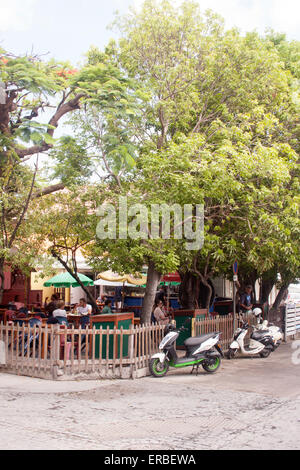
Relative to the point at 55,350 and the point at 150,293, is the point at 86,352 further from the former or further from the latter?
the point at 150,293

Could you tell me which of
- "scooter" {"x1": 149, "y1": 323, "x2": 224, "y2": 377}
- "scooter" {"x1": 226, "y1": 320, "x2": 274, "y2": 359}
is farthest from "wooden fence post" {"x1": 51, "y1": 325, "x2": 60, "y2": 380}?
"scooter" {"x1": 226, "y1": 320, "x2": 274, "y2": 359}

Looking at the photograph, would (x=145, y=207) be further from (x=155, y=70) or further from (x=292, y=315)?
(x=292, y=315)

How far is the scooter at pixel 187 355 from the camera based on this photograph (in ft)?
34.7

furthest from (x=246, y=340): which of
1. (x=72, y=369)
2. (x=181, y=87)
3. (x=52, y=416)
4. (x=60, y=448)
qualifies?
(x=60, y=448)

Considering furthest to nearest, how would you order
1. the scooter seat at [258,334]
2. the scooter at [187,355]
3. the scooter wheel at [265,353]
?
the scooter wheel at [265,353], the scooter seat at [258,334], the scooter at [187,355]

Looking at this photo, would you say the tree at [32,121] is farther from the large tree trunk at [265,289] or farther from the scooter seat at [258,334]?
the large tree trunk at [265,289]

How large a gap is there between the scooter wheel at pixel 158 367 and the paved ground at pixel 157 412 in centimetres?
15

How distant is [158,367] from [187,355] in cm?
76

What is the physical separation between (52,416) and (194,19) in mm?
11458

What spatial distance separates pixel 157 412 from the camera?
24.8ft

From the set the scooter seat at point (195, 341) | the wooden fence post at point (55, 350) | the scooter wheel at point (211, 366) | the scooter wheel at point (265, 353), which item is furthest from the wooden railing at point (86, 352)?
the scooter wheel at point (265, 353)

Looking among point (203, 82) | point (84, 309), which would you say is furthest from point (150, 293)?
point (203, 82)

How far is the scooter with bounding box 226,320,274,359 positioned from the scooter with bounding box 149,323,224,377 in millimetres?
2085

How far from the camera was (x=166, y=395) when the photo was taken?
8.88 metres
